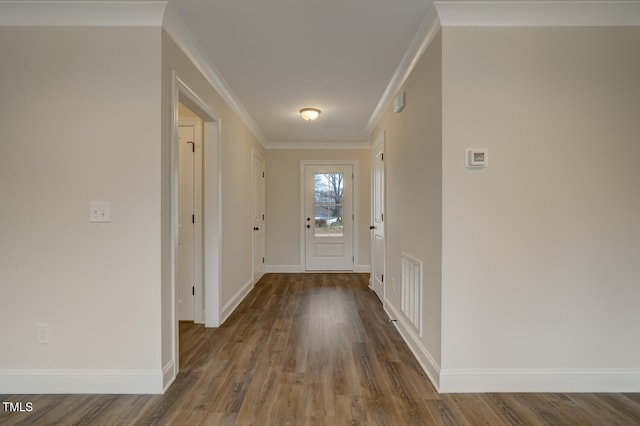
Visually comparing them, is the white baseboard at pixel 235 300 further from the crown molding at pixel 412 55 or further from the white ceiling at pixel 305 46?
the crown molding at pixel 412 55

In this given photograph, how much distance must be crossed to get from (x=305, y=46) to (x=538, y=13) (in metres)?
1.56

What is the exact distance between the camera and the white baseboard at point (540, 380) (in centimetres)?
208

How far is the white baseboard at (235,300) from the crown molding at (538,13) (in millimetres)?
3191

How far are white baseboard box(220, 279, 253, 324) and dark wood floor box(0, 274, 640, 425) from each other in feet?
1.17

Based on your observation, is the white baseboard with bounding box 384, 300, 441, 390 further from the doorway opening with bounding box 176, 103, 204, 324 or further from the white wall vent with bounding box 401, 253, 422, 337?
the doorway opening with bounding box 176, 103, 204, 324

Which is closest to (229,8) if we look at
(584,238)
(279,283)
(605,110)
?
(605,110)

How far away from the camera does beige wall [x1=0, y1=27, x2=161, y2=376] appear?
2.08 metres

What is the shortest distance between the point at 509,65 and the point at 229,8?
71.5 inches

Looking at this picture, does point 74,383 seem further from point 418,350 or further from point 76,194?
point 418,350

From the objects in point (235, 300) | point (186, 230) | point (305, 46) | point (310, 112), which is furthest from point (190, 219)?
point (305, 46)

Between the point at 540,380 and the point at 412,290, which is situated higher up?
the point at 412,290

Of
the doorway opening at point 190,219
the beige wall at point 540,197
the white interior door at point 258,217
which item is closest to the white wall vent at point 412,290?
the beige wall at point 540,197

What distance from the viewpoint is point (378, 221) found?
4.41 m

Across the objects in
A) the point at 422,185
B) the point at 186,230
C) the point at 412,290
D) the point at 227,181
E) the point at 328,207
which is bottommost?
the point at 412,290
